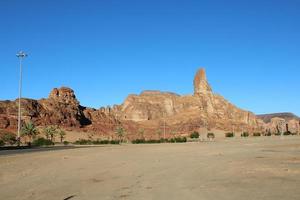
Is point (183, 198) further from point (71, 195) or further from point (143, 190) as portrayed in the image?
point (71, 195)

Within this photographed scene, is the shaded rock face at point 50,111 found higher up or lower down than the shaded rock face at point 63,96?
lower down

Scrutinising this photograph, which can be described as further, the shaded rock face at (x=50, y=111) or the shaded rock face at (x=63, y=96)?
the shaded rock face at (x=63, y=96)

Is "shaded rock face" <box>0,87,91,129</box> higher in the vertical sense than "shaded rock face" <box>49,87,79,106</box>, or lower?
lower

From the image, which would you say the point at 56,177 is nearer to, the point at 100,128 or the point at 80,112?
the point at 100,128

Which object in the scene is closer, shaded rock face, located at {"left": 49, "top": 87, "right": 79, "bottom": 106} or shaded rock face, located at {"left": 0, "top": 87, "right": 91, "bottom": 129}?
shaded rock face, located at {"left": 0, "top": 87, "right": 91, "bottom": 129}

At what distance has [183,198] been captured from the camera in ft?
37.6

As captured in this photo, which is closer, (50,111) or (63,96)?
(50,111)

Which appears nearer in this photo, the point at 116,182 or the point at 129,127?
the point at 116,182

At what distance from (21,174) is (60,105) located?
164693 mm

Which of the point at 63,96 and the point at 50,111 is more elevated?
the point at 63,96

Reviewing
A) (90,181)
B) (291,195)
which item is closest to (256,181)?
(291,195)

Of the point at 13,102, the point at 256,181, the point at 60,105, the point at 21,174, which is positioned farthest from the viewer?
the point at 60,105

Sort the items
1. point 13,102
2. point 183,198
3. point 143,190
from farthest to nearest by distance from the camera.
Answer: point 13,102 → point 143,190 → point 183,198

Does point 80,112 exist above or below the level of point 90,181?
above
